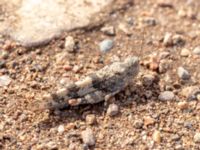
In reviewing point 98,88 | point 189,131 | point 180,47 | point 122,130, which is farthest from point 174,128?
point 180,47

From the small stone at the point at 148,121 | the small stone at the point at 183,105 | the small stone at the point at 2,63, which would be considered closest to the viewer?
the small stone at the point at 148,121

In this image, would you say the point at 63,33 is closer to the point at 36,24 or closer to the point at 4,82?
the point at 36,24

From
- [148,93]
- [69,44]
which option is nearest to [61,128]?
[148,93]

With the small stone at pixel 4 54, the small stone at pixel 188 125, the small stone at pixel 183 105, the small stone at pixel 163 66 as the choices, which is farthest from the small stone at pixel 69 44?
the small stone at pixel 188 125

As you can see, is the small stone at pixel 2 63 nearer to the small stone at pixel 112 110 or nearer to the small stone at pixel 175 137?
the small stone at pixel 112 110

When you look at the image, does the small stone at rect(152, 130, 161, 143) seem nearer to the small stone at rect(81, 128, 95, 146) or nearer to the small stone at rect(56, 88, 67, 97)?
the small stone at rect(81, 128, 95, 146)

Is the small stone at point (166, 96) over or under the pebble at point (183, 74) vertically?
under
